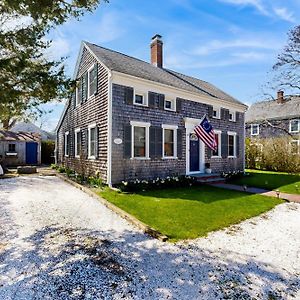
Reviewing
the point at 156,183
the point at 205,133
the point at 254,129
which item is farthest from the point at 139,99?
→ the point at 254,129

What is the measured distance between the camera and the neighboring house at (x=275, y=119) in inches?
1071

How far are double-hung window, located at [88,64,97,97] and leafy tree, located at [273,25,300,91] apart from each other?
1628 centimetres

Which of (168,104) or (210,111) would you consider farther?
(210,111)

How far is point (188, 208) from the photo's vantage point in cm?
714

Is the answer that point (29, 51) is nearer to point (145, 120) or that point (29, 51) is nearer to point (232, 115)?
point (145, 120)

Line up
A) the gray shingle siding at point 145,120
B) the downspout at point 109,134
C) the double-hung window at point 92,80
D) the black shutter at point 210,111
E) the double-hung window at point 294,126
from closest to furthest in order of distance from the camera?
the downspout at point 109,134, the gray shingle siding at point 145,120, the double-hung window at point 92,80, the black shutter at point 210,111, the double-hung window at point 294,126

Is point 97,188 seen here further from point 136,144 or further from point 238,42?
point 238,42

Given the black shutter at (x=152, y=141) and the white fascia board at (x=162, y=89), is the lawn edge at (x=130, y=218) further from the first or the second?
the white fascia board at (x=162, y=89)

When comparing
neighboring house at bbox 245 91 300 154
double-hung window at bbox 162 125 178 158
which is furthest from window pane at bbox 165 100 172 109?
neighboring house at bbox 245 91 300 154

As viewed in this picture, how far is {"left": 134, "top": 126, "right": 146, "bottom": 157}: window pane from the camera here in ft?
35.9

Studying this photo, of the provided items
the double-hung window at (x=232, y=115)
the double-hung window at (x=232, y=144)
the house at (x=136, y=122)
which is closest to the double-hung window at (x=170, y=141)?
the house at (x=136, y=122)

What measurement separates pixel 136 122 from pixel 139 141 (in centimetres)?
91

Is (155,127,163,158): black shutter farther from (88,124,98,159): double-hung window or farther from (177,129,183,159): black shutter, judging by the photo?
(88,124,98,159): double-hung window

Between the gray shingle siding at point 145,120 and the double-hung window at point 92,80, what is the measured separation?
6.88 feet
